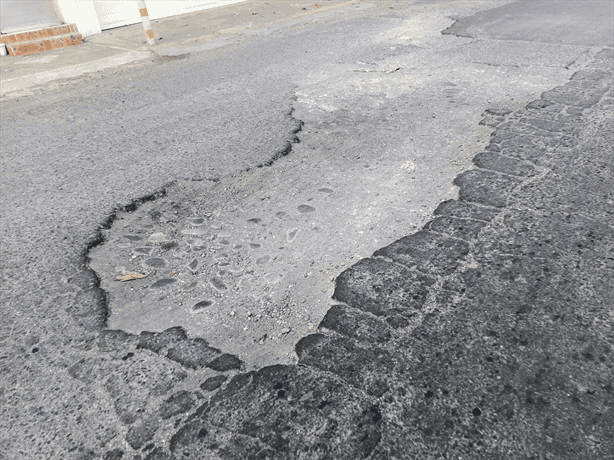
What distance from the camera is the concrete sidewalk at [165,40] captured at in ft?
21.3

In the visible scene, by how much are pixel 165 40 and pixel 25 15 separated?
3689 millimetres

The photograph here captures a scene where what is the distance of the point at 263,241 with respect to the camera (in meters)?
2.83

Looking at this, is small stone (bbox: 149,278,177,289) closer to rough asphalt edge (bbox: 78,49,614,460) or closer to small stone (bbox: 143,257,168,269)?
small stone (bbox: 143,257,168,269)

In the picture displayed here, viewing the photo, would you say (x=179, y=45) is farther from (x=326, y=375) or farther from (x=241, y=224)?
(x=326, y=375)

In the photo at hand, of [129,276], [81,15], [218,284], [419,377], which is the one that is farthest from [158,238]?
[81,15]

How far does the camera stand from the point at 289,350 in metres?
2.06

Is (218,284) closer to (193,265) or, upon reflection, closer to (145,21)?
(193,265)

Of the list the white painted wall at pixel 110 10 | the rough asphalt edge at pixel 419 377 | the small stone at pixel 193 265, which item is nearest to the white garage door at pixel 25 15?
A: the white painted wall at pixel 110 10

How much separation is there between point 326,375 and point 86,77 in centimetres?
579

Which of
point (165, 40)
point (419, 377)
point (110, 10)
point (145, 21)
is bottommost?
point (419, 377)

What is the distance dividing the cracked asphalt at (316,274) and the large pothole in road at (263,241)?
0.01m

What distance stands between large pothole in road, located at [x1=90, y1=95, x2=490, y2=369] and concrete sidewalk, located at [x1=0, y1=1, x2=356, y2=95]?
4185 millimetres

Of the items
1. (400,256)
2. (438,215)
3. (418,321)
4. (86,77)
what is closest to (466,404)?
(418,321)

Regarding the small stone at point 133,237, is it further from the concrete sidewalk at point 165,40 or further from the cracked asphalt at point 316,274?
the concrete sidewalk at point 165,40
